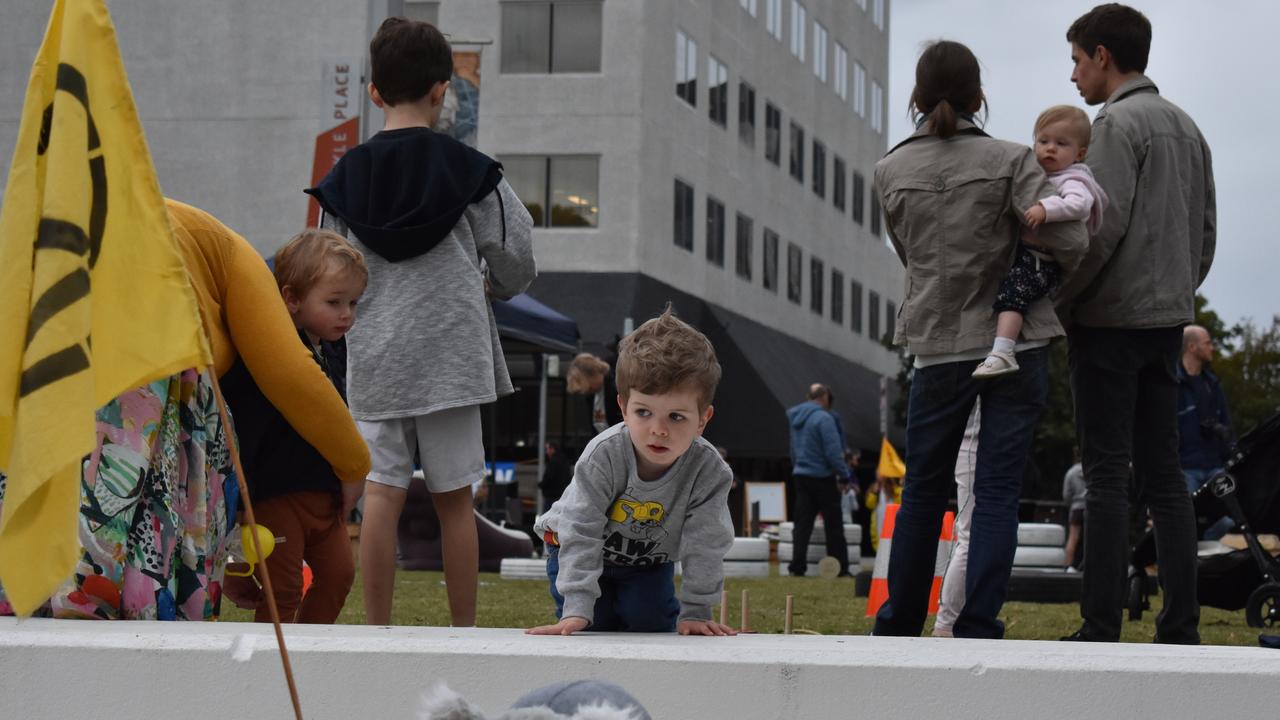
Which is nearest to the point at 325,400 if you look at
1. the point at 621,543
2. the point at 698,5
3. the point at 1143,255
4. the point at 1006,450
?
the point at 621,543

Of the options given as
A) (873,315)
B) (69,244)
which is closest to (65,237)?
(69,244)

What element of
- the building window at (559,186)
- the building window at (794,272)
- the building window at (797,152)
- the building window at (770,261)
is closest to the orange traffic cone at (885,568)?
the building window at (559,186)

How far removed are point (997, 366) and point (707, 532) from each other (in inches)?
52.6

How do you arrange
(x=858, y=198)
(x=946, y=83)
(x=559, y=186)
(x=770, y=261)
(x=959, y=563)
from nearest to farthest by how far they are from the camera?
1. (x=946, y=83)
2. (x=959, y=563)
3. (x=559, y=186)
4. (x=770, y=261)
5. (x=858, y=198)

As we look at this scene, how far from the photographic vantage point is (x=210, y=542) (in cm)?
389

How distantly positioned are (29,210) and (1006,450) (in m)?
3.01

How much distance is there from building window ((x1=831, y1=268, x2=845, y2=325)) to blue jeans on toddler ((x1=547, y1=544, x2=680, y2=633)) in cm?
3674

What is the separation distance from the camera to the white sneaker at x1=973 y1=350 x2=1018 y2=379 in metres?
4.64

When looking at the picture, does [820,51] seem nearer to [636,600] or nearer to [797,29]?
[797,29]

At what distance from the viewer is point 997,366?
465 centimetres

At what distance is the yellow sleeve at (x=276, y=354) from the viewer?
391cm

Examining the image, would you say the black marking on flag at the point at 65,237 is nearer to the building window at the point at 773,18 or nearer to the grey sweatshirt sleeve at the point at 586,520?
the grey sweatshirt sleeve at the point at 586,520

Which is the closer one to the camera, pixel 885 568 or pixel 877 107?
pixel 885 568

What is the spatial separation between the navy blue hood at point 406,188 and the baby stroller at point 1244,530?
4.29 metres
